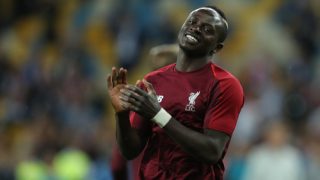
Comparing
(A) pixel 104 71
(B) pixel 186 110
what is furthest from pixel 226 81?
(A) pixel 104 71

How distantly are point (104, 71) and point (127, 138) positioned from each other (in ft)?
32.5

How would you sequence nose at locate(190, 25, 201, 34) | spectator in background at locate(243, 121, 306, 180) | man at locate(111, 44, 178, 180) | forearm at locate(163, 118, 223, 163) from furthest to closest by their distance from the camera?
1. spectator in background at locate(243, 121, 306, 180)
2. man at locate(111, 44, 178, 180)
3. nose at locate(190, 25, 201, 34)
4. forearm at locate(163, 118, 223, 163)

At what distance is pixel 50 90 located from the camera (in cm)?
1405

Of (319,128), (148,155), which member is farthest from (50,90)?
(148,155)

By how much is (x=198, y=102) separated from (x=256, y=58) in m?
8.69

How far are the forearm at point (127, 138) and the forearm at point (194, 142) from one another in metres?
0.31

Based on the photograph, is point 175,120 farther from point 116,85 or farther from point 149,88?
point 116,85

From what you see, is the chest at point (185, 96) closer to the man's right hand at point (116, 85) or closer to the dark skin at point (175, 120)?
the dark skin at point (175, 120)

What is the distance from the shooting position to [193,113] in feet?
15.3

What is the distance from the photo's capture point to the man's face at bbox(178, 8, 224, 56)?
15.4ft

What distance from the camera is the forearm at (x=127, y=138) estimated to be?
4.71 m

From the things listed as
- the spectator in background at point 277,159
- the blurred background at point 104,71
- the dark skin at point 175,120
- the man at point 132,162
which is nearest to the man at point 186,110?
the dark skin at point 175,120

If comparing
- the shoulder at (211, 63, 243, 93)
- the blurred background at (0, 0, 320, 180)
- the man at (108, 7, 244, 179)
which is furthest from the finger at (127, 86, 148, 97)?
the blurred background at (0, 0, 320, 180)

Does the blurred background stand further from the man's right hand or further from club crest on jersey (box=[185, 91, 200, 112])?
the man's right hand
